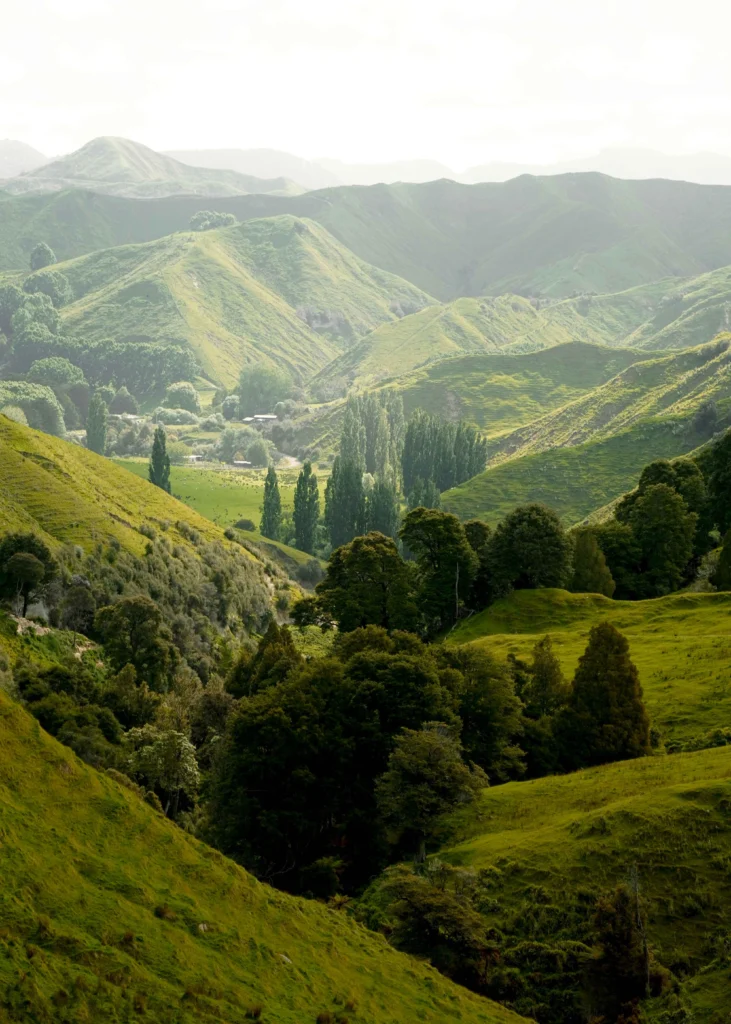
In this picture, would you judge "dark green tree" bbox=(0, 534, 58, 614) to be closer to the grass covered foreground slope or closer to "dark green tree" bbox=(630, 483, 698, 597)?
the grass covered foreground slope

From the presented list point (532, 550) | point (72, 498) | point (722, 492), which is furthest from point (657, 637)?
point (72, 498)

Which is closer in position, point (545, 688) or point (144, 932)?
point (144, 932)

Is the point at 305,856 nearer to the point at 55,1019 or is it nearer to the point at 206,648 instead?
the point at 55,1019

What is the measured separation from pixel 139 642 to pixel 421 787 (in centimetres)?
5014

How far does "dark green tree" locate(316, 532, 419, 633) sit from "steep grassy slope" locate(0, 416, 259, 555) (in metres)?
A: 33.1

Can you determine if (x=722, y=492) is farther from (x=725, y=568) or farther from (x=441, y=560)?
(x=441, y=560)

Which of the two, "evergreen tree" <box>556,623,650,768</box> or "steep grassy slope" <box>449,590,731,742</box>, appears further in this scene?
"steep grassy slope" <box>449,590,731,742</box>

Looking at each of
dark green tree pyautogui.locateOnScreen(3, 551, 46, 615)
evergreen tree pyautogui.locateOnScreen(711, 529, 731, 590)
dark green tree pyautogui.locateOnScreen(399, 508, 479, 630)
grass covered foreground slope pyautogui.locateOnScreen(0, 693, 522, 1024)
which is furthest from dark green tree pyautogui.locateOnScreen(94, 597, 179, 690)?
grass covered foreground slope pyautogui.locateOnScreen(0, 693, 522, 1024)

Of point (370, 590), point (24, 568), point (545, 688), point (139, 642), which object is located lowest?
point (139, 642)

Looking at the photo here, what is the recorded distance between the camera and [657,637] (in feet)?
292

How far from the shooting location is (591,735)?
66.9 m

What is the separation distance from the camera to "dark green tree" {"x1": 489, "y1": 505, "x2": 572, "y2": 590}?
108375 millimetres

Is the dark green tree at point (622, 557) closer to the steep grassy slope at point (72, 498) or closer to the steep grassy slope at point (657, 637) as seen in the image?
the steep grassy slope at point (657, 637)

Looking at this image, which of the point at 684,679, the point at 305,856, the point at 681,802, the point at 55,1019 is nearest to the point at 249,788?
the point at 305,856
